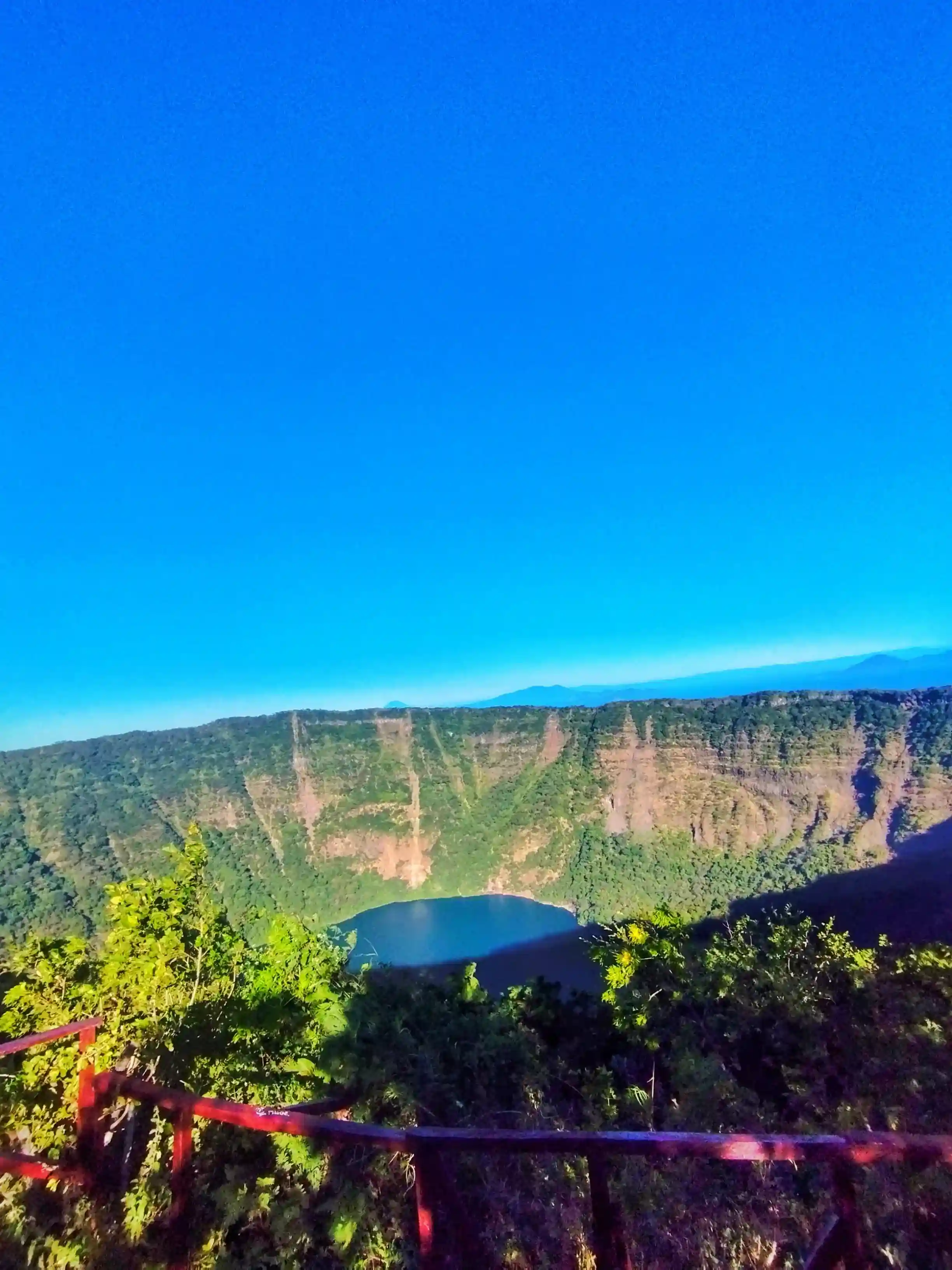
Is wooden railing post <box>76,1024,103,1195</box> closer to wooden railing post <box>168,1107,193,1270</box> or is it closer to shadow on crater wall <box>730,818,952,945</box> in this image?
wooden railing post <box>168,1107,193,1270</box>

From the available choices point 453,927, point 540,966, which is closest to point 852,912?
point 540,966

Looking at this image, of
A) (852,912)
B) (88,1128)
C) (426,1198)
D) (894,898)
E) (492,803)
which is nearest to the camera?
→ (426,1198)

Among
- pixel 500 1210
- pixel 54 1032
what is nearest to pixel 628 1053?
pixel 500 1210

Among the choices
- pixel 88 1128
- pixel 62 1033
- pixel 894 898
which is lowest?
pixel 894 898

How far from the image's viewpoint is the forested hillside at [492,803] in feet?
242

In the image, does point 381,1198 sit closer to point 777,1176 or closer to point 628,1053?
point 777,1176

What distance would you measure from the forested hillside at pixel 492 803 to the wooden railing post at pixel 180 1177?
67.1 metres

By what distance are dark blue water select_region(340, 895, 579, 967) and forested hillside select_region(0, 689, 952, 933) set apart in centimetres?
234

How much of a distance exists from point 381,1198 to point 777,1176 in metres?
3.32

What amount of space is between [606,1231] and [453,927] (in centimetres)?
10173

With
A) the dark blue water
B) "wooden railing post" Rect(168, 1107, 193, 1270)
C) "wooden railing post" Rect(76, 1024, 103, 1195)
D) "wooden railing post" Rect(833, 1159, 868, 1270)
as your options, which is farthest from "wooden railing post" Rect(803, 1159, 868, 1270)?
the dark blue water

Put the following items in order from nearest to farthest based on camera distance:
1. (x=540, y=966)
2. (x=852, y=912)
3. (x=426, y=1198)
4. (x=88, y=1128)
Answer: (x=426, y=1198), (x=88, y=1128), (x=852, y=912), (x=540, y=966)

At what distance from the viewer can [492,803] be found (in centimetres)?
11256

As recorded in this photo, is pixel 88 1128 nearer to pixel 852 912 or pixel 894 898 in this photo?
pixel 852 912
